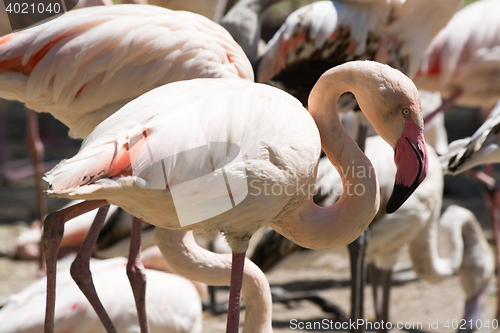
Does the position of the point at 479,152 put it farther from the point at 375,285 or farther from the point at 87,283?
the point at 87,283

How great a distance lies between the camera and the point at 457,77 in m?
4.36

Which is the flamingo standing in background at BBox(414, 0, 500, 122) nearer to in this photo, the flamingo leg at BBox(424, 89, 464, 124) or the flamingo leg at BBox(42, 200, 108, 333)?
the flamingo leg at BBox(424, 89, 464, 124)

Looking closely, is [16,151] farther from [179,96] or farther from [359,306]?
[179,96]

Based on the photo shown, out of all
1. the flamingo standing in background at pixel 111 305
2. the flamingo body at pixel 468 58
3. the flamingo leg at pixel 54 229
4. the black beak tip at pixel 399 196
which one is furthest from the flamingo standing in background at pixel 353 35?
the flamingo leg at pixel 54 229

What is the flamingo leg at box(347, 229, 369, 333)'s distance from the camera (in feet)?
10.4

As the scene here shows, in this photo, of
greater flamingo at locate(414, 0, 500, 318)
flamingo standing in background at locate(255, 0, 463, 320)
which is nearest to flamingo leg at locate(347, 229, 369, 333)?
flamingo standing in background at locate(255, 0, 463, 320)

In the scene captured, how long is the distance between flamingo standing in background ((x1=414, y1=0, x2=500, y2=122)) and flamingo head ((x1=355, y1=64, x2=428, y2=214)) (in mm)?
2502

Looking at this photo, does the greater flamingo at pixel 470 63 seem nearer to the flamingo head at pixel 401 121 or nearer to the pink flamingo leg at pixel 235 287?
the flamingo head at pixel 401 121

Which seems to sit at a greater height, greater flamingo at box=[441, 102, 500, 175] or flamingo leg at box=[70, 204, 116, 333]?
greater flamingo at box=[441, 102, 500, 175]

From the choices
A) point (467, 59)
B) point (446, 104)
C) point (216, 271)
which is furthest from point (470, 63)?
point (216, 271)

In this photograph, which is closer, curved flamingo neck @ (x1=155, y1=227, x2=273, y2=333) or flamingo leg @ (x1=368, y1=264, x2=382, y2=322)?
curved flamingo neck @ (x1=155, y1=227, x2=273, y2=333)

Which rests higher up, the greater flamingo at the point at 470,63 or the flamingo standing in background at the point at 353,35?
the flamingo standing in background at the point at 353,35

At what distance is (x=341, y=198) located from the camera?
80.6 inches

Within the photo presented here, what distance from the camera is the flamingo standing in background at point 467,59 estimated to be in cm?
421
